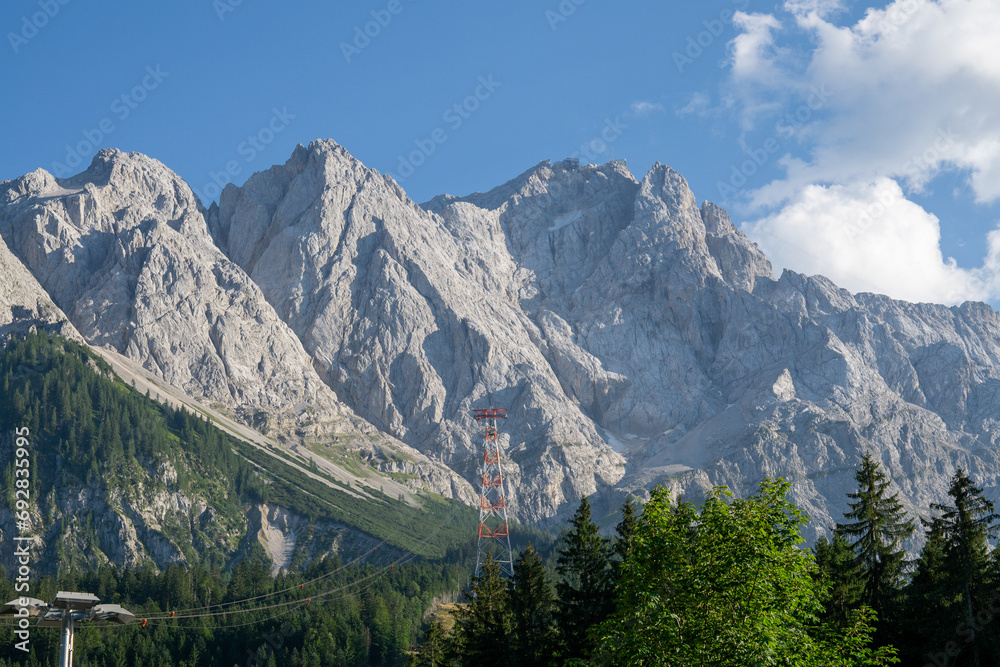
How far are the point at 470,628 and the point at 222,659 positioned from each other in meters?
89.0

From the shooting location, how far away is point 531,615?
64312mm

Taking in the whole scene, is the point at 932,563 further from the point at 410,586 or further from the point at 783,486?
the point at 410,586

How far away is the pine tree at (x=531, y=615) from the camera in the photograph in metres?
59.5

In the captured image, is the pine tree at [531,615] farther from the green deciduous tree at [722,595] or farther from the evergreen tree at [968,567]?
the green deciduous tree at [722,595]

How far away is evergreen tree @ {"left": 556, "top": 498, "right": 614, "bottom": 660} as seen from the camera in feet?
194

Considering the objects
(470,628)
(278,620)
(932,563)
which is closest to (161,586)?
(278,620)

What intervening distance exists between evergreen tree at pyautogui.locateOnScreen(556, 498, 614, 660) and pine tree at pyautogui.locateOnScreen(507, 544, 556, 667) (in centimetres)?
123

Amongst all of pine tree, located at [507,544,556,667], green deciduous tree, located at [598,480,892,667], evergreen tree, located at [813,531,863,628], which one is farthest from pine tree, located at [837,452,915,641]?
green deciduous tree, located at [598,480,892,667]

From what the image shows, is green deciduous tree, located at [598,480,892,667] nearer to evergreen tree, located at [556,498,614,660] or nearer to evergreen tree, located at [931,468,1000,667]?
evergreen tree, located at [931,468,1000,667]

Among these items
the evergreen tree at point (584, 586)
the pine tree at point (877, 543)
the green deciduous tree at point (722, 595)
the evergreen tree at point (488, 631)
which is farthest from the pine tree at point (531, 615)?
the green deciduous tree at point (722, 595)

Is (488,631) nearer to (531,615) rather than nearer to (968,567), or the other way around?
(531,615)

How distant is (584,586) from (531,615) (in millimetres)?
4834

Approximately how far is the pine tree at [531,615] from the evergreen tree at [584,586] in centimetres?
123

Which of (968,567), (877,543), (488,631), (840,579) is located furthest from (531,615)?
(968,567)
